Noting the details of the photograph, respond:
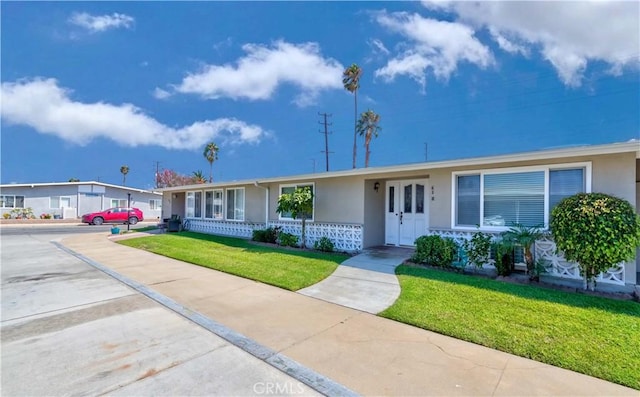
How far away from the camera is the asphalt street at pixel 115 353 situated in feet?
8.82

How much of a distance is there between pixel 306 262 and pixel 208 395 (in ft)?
17.7

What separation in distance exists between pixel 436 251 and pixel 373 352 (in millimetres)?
4377

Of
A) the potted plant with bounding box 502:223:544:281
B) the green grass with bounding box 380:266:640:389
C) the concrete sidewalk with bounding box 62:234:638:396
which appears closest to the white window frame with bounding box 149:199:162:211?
the concrete sidewalk with bounding box 62:234:638:396

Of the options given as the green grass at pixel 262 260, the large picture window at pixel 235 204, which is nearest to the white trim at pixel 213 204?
the large picture window at pixel 235 204

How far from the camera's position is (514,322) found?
4.00 m

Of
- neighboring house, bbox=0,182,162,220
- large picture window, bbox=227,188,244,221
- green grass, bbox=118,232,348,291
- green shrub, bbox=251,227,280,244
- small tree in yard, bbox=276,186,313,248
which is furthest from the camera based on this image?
neighboring house, bbox=0,182,162,220

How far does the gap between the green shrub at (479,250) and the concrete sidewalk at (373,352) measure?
363 cm

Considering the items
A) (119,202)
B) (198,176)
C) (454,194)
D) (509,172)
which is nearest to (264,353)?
(454,194)

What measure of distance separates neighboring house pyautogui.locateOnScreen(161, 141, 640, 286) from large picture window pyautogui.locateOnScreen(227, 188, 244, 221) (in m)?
0.97

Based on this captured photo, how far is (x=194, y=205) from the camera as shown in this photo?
59.0ft

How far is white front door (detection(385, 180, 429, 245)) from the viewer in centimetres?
932

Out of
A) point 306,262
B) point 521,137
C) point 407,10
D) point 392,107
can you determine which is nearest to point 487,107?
point 521,137

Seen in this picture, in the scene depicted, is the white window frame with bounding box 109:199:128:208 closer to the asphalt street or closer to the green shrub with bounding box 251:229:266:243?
the green shrub with bounding box 251:229:266:243

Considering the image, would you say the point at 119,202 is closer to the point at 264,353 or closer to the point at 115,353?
the point at 115,353
